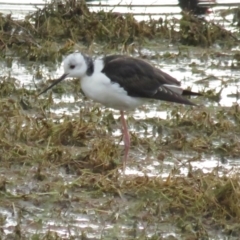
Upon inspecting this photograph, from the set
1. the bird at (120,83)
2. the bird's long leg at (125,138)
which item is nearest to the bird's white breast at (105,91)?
the bird at (120,83)

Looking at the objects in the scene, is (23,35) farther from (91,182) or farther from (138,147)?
(91,182)

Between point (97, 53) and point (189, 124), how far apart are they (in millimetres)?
2657

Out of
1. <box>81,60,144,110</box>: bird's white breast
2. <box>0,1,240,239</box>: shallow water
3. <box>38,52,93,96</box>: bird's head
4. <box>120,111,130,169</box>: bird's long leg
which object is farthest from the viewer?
<box>38,52,93,96</box>: bird's head

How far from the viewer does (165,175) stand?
8.15m

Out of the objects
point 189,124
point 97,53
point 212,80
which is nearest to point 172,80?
point 189,124

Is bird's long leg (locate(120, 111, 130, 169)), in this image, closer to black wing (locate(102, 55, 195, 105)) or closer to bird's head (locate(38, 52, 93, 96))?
black wing (locate(102, 55, 195, 105))

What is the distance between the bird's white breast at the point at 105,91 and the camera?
339 inches

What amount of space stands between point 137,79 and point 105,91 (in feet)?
1.18

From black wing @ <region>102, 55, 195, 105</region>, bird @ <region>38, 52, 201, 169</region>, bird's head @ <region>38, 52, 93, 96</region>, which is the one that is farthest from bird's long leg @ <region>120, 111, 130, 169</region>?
bird's head @ <region>38, 52, 93, 96</region>

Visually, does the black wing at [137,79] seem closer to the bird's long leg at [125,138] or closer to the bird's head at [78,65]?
the bird's head at [78,65]

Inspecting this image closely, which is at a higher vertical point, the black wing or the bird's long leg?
the black wing

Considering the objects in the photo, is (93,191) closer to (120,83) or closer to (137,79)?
(120,83)

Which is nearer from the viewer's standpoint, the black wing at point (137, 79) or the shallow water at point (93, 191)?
the shallow water at point (93, 191)

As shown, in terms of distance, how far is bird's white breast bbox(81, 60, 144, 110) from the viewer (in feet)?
28.2
